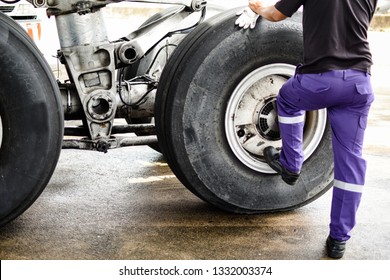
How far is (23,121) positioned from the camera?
11.8 ft

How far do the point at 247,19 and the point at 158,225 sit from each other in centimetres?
127

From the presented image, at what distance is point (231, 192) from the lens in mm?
3973

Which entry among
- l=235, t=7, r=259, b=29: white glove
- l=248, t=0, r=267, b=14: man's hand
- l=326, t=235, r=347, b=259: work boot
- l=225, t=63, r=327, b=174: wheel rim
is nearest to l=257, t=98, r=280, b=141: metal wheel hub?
l=225, t=63, r=327, b=174: wheel rim

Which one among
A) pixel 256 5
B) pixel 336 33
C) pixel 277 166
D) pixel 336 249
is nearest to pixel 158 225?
pixel 277 166

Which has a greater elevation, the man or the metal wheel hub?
the man

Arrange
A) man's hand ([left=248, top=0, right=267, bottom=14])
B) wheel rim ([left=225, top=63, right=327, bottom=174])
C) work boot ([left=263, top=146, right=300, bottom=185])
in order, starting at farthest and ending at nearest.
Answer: wheel rim ([left=225, top=63, right=327, bottom=174]) → work boot ([left=263, top=146, right=300, bottom=185]) → man's hand ([left=248, top=0, right=267, bottom=14])

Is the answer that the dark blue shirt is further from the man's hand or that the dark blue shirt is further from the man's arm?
the man's hand

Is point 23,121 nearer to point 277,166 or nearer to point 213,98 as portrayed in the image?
point 213,98

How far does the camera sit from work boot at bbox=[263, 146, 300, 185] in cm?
383

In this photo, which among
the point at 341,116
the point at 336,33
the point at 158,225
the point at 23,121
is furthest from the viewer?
the point at 158,225

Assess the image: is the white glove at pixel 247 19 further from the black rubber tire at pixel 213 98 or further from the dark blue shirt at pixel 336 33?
the dark blue shirt at pixel 336 33

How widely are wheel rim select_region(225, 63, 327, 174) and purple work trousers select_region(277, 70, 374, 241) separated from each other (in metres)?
0.31
